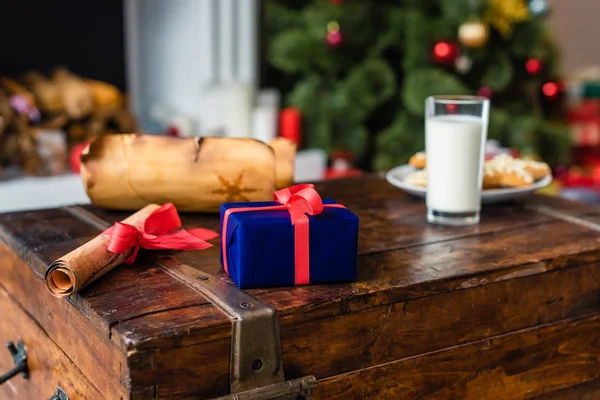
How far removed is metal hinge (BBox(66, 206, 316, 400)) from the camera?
0.76m

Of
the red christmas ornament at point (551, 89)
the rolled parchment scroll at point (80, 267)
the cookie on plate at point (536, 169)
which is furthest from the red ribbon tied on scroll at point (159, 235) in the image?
the red christmas ornament at point (551, 89)

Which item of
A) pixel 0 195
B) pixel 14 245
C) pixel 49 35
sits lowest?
pixel 0 195

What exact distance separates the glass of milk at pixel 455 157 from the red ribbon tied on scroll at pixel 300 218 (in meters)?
0.30

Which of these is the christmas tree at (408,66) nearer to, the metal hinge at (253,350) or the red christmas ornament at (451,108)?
the red christmas ornament at (451,108)

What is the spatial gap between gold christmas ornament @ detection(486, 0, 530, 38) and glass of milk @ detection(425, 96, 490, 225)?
136cm

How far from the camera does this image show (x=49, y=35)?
2496mm

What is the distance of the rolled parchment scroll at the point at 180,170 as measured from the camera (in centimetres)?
109

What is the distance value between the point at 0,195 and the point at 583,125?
2.39 m

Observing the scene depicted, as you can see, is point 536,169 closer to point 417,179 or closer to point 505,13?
point 417,179

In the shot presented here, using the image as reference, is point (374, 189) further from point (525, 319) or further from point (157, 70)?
point (157, 70)

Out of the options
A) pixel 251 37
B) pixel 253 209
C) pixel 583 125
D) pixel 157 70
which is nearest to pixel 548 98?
pixel 583 125

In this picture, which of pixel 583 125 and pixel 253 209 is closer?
pixel 253 209

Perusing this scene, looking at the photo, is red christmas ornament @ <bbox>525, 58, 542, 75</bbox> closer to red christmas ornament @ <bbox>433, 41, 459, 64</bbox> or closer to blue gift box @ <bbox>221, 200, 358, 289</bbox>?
red christmas ornament @ <bbox>433, 41, 459, 64</bbox>

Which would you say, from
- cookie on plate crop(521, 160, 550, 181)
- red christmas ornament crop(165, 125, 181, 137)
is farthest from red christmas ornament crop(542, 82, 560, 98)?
cookie on plate crop(521, 160, 550, 181)
